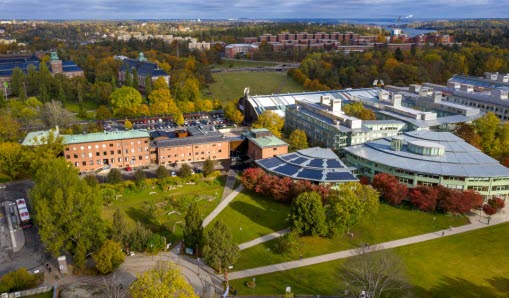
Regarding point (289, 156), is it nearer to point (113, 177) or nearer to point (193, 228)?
point (193, 228)

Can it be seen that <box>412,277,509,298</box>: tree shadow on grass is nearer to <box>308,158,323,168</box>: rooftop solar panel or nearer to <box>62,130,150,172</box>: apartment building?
<box>308,158,323,168</box>: rooftop solar panel

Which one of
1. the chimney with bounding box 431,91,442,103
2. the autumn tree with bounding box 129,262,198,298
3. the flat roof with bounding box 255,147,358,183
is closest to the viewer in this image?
the autumn tree with bounding box 129,262,198,298

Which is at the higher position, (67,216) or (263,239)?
(67,216)

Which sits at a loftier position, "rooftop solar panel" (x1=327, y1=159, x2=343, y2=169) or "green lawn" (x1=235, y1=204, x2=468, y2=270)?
"rooftop solar panel" (x1=327, y1=159, x2=343, y2=169)

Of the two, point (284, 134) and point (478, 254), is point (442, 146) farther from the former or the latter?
point (284, 134)

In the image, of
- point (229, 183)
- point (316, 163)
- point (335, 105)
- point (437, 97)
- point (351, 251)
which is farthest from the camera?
point (437, 97)

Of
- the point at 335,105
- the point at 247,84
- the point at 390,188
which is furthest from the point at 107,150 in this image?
the point at 247,84

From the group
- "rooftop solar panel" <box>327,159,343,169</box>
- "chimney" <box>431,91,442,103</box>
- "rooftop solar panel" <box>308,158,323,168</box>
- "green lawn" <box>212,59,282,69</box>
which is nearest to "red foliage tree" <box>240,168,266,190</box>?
"rooftop solar panel" <box>308,158,323,168</box>
